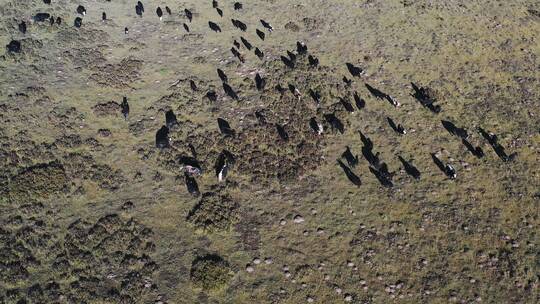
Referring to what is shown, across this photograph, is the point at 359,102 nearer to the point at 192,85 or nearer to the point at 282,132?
the point at 282,132

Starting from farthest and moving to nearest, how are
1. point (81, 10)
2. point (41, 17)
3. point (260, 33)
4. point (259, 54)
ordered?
point (81, 10) < point (41, 17) < point (260, 33) < point (259, 54)

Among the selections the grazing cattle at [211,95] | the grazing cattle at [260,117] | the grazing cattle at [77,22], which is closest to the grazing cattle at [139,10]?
the grazing cattle at [77,22]

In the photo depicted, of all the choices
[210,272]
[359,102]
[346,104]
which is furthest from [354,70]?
[210,272]

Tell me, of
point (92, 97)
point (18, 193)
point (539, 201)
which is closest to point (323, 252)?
point (539, 201)

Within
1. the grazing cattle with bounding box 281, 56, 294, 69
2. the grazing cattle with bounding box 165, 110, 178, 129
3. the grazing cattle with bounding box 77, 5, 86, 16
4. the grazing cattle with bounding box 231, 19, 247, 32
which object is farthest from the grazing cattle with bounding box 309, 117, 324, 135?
the grazing cattle with bounding box 77, 5, 86, 16

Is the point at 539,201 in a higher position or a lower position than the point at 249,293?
lower

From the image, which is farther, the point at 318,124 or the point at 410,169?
the point at 318,124

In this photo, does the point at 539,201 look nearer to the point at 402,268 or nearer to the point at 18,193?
the point at 402,268
